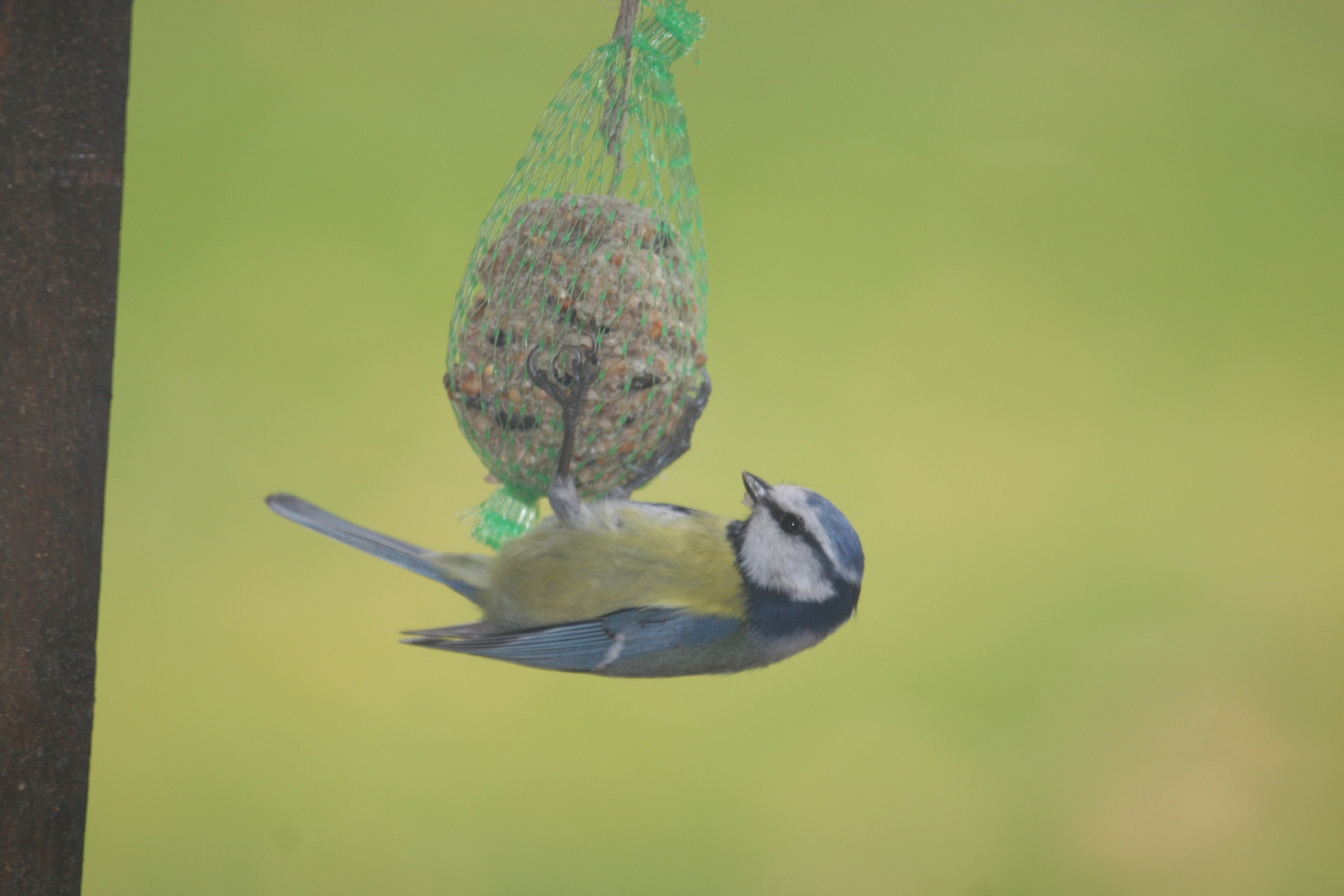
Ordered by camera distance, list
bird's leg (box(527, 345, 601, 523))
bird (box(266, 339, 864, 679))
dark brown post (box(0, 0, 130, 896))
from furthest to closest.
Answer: bird (box(266, 339, 864, 679)) < bird's leg (box(527, 345, 601, 523)) < dark brown post (box(0, 0, 130, 896))

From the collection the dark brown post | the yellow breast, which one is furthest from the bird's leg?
the dark brown post

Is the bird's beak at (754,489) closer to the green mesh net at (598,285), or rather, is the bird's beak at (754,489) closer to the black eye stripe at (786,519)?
the black eye stripe at (786,519)

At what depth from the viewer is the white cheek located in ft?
5.05

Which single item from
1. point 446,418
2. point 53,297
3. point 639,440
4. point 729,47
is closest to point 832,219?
point 729,47

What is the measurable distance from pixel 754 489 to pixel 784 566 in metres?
0.12

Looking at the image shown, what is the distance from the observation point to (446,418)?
2363mm

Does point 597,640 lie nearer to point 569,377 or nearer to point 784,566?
point 784,566

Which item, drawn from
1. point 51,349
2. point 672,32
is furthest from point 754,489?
point 51,349

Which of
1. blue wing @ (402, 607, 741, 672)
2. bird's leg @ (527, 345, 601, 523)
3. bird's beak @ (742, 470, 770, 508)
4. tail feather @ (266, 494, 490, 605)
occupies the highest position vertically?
bird's leg @ (527, 345, 601, 523)

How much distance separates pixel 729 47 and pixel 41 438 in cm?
197

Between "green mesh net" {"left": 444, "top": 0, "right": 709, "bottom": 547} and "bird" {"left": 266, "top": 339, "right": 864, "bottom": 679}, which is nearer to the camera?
"green mesh net" {"left": 444, "top": 0, "right": 709, "bottom": 547}

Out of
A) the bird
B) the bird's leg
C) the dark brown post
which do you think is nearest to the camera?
the dark brown post

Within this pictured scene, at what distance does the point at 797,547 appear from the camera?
154 cm

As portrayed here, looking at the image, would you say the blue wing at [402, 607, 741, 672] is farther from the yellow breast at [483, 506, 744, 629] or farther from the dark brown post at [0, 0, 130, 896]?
the dark brown post at [0, 0, 130, 896]
